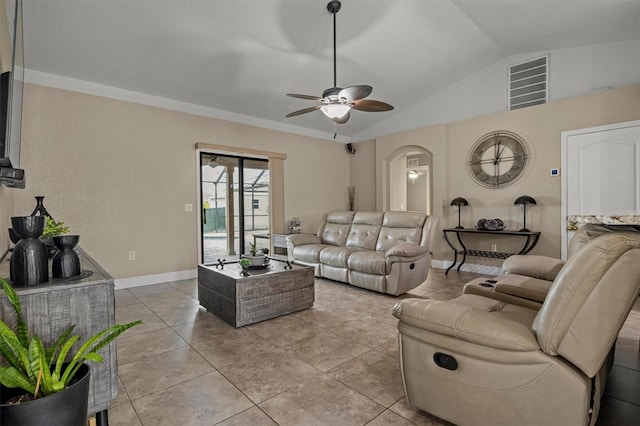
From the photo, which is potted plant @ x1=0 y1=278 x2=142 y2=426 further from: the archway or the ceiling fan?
the archway

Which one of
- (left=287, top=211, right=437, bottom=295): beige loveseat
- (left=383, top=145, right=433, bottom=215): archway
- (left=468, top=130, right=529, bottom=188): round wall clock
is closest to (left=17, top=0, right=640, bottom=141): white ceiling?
(left=468, top=130, right=529, bottom=188): round wall clock

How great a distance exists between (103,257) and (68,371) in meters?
3.67

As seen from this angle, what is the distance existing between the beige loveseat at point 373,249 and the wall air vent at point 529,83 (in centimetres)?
258

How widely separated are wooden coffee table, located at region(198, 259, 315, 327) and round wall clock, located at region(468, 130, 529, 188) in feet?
12.0

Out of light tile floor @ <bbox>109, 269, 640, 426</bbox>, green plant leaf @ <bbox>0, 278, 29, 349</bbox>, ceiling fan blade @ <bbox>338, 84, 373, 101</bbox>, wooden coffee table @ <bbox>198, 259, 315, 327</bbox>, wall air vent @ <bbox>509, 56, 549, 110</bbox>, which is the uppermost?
wall air vent @ <bbox>509, 56, 549, 110</bbox>

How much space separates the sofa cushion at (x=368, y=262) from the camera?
3.96m

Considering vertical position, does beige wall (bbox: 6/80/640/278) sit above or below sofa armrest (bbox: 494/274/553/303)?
above

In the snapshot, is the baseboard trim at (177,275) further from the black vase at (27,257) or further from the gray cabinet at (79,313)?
the black vase at (27,257)

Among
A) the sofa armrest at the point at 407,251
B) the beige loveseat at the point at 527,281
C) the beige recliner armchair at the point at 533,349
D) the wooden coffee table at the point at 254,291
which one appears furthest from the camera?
the sofa armrest at the point at 407,251

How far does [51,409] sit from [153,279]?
3.93 meters

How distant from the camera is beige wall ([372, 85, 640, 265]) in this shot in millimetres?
4355

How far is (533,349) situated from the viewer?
4.27ft

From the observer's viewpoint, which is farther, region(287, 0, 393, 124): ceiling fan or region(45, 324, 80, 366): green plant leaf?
region(287, 0, 393, 124): ceiling fan

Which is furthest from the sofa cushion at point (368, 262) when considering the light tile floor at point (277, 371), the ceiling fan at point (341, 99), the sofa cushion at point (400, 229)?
the ceiling fan at point (341, 99)
